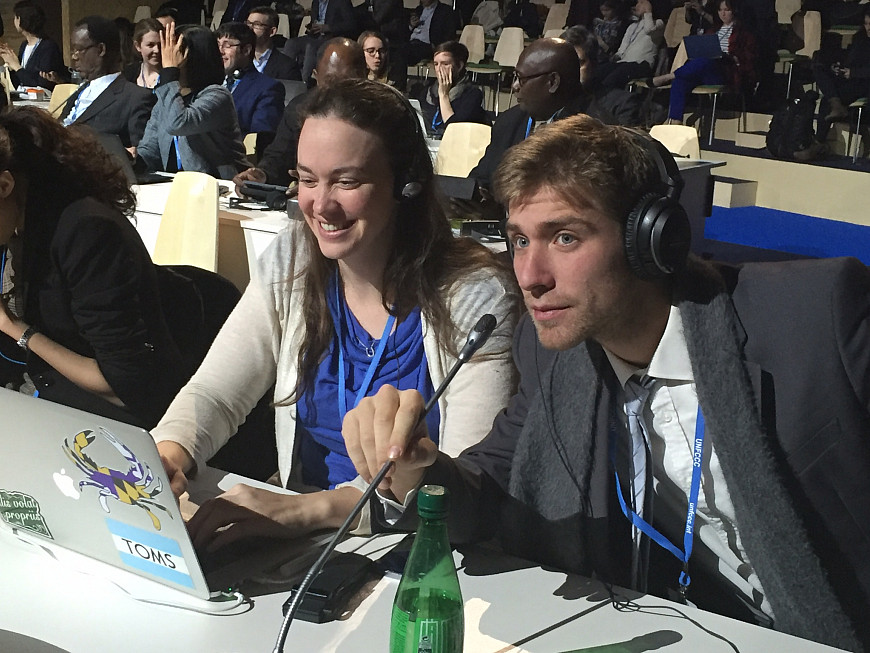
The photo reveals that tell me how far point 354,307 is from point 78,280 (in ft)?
1.99

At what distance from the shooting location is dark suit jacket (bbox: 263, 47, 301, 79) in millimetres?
7147

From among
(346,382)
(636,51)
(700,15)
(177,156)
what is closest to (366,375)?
(346,382)

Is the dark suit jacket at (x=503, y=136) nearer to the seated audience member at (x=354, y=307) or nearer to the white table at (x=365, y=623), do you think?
the seated audience member at (x=354, y=307)

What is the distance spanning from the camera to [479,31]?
8555 millimetres

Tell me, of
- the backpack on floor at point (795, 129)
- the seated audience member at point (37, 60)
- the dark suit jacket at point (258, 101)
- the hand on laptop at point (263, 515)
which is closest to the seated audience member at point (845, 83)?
the backpack on floor at point (795, 129)

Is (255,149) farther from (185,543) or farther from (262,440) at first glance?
(185,543)

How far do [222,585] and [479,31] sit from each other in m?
8.06

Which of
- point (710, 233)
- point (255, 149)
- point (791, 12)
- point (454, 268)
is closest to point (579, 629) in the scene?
point (454, 268)

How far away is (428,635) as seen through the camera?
0.87 metres

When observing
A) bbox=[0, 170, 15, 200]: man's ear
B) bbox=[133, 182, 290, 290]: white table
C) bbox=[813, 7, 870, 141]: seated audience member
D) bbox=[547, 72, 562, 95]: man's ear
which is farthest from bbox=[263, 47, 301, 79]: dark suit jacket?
bbox=[0, 170, 15, 200]: man's ear

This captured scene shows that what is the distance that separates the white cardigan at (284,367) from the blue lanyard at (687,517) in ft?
0.97

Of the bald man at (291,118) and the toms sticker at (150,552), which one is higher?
the toms sticker at (150,552)

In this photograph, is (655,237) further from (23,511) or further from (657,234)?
(23,511)

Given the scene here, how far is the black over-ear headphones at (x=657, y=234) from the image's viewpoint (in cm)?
109
